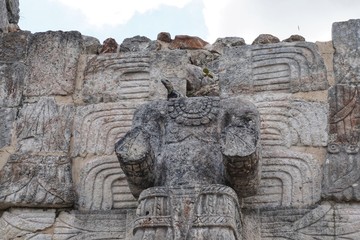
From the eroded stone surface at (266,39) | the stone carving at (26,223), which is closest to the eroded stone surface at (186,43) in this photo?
the eroded stone surface at (266,39)

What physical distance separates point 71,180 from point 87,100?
0.73m

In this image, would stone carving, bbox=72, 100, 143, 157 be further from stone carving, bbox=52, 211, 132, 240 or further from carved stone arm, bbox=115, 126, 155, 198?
carved stone arm, bbox=115, 126, 155, 198

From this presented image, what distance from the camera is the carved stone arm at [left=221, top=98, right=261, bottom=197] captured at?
5.18 m

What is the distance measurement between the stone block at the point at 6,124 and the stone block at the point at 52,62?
0.21 meters

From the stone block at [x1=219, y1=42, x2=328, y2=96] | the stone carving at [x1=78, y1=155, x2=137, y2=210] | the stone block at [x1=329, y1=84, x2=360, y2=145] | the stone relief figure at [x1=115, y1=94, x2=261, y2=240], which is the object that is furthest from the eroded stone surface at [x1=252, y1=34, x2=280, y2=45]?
the stone carving at [x1=78, y1=155, x2=137, y2=210]

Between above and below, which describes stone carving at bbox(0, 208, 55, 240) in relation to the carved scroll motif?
below

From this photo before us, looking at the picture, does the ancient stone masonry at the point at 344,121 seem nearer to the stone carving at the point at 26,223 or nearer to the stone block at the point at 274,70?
the stone block at the point at 274,70

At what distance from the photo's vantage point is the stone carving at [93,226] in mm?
5783

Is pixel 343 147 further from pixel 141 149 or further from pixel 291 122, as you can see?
pixel 141 149

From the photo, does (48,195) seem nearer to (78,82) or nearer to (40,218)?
(40,218)

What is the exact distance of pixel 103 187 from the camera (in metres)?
6.02

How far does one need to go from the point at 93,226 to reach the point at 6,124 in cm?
126

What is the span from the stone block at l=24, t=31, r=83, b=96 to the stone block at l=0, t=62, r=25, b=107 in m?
0.06

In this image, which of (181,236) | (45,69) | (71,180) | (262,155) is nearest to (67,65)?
(45,69)
